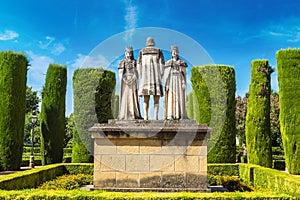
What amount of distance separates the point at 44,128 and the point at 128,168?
1157cm

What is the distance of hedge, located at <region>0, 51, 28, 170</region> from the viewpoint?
52.6 ft

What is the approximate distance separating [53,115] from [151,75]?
11.1 m

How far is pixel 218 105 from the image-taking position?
647 inches

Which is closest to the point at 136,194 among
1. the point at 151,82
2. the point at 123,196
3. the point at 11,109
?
the point at 123,196

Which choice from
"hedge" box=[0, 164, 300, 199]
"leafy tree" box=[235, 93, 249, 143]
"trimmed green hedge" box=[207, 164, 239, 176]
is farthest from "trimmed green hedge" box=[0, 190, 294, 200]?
"leafy tree" box=[235, 93, 249, 143]

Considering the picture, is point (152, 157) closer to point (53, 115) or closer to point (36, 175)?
point (36, 175)

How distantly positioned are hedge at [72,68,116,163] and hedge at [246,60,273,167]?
7.58 meters

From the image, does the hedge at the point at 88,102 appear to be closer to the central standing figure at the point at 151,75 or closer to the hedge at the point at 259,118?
the hedge at the point at 259,118

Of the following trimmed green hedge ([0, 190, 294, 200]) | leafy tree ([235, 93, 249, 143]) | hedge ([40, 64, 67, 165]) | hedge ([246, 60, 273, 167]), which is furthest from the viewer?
leafy tree ([235, 93, 249, 143])

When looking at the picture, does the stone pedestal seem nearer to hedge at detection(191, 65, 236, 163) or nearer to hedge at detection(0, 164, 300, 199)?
hedge at detection(0, 164, 300, 199)

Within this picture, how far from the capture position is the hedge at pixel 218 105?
15.4 metres

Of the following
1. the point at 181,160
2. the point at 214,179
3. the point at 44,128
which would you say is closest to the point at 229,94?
the point at 214,179

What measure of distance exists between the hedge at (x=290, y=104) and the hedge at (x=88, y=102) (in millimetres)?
8814

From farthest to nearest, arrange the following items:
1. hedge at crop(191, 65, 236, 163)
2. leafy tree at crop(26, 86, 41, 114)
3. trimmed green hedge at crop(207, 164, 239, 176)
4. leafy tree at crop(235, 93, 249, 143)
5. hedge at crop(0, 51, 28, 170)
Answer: leafy tree at crop(26, 86, 41, 114) → leafy tree at crop(235, 93, 249, 143) → hedge at crop(0, 51, 28, 170) → hedge at crop(191, 65, 236, 163) → trimmed green hedge at crop(207, 164, 239, 176)
